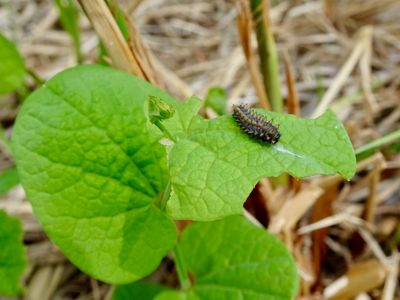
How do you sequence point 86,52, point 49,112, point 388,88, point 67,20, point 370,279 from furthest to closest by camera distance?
point 86,52, point 388,88, point 67,20, point 370,279, point 49,112

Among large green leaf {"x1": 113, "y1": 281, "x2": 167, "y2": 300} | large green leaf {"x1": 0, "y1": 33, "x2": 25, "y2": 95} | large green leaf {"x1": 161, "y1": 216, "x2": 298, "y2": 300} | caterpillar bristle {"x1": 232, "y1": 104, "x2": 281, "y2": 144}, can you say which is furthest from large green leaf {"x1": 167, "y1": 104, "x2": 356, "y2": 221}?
large green leaf {"x1": 0, "y1": 33, "x2": 25, "y2": 95}

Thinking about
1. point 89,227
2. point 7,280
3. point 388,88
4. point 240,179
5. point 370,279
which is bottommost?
point 370,279

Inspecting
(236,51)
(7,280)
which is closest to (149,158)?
(7,280)

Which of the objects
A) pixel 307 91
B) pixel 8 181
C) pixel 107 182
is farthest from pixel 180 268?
pixel 307 91

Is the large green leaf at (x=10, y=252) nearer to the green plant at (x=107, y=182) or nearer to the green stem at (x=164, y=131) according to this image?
the green plant at (x=107, y=182)

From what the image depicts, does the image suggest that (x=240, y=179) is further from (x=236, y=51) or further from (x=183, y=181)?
(x=236, y=51)
